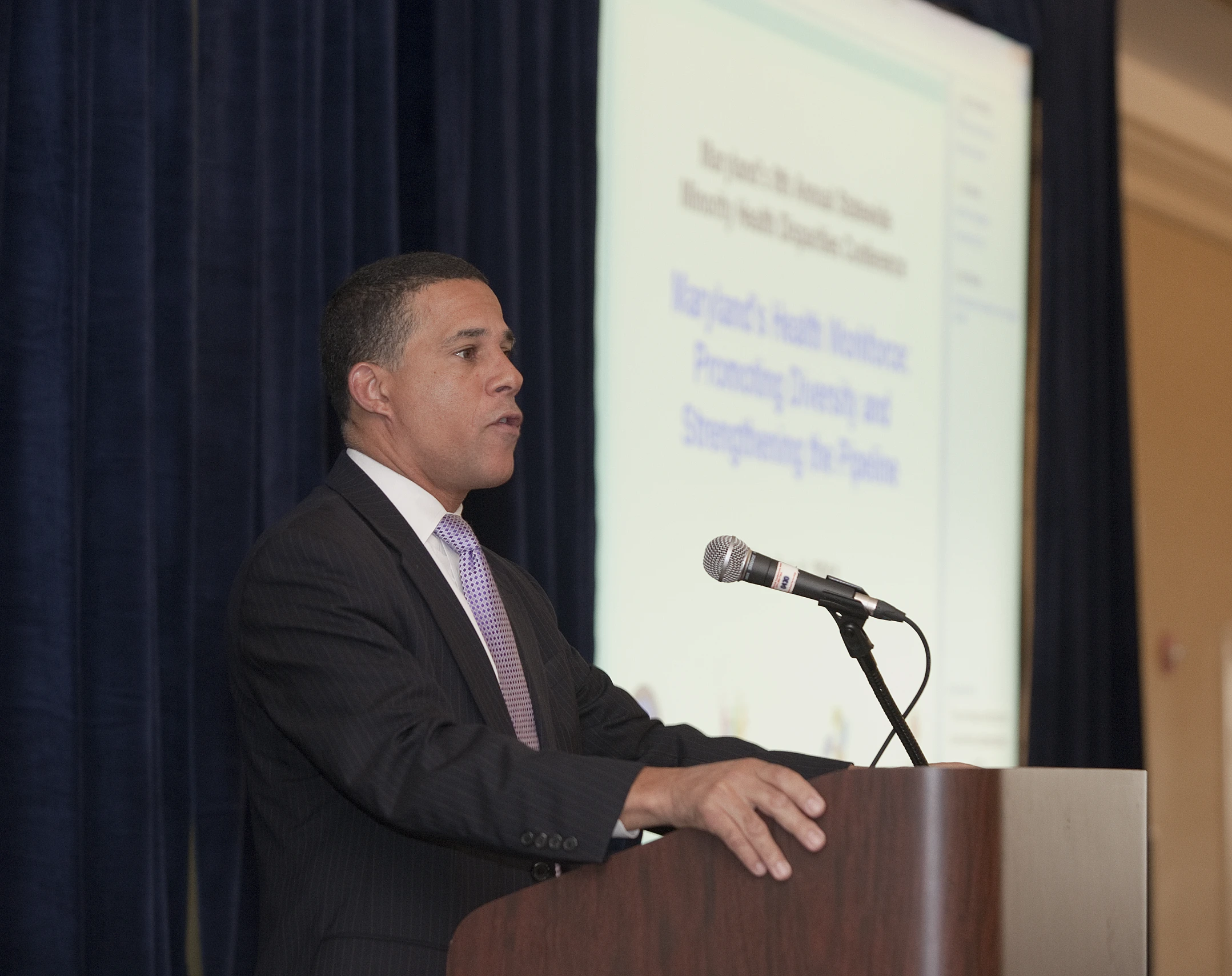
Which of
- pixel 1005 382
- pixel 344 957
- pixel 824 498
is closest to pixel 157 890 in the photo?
pixel 344 957

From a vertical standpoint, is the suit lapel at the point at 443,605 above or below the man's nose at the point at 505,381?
below

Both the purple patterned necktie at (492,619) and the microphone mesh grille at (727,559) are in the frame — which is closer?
the microphone mesh grille at (727,559)

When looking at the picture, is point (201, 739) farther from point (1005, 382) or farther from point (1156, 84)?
point (1156, 84)

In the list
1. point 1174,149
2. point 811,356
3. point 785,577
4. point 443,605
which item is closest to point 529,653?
point 443,605

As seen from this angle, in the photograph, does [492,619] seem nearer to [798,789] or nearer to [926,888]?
[798,789]

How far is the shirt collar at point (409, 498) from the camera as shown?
7.64ft

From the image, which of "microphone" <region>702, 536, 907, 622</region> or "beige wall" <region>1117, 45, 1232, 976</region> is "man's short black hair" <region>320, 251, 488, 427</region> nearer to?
"microphone" <region>702, 536, 907, 622</region>

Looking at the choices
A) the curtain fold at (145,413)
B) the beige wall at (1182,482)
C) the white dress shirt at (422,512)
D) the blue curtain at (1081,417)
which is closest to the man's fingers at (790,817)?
the white dress shirt at (422,512)

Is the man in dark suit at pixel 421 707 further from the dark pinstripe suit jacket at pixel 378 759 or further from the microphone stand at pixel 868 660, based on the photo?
the microphone stand at pixel 868 660

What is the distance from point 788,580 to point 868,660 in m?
0.18

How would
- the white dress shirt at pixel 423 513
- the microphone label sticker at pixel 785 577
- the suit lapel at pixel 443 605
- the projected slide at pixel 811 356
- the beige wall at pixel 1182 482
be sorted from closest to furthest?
the microphone label sticker at pixel 785 577
the suit lapel at pixel 443 605
the white dress shirt at pixel 423 513
the projected slide at pixel 811 356
the beige wall at pixel 1182 482

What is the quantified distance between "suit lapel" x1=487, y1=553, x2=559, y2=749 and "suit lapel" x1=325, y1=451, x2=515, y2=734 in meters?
0.02

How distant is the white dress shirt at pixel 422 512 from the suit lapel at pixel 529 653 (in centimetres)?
10

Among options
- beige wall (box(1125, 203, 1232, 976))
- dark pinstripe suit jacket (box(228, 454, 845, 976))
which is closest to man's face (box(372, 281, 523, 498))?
dark pinstripe suit jacket (box(228, 454, 845, 976))
